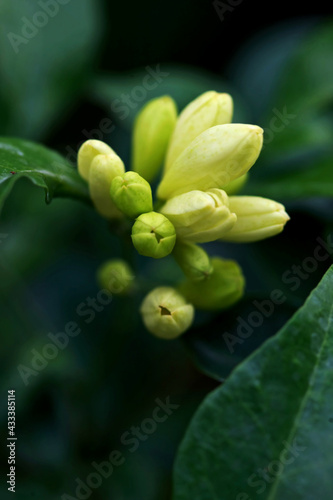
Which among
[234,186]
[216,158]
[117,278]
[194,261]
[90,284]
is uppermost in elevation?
[216,158]

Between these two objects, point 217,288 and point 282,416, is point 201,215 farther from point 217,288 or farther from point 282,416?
point 282,416

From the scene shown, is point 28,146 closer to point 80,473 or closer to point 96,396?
point 96,396

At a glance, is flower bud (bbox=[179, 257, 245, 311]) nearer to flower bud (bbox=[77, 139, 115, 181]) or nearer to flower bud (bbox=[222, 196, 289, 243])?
flower bud (bbox=[222, 196, 289, 243])

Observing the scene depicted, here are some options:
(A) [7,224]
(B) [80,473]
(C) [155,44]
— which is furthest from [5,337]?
(C) [155,44]

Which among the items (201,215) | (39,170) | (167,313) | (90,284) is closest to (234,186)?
(201,215)

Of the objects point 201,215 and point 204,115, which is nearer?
point 201,215
